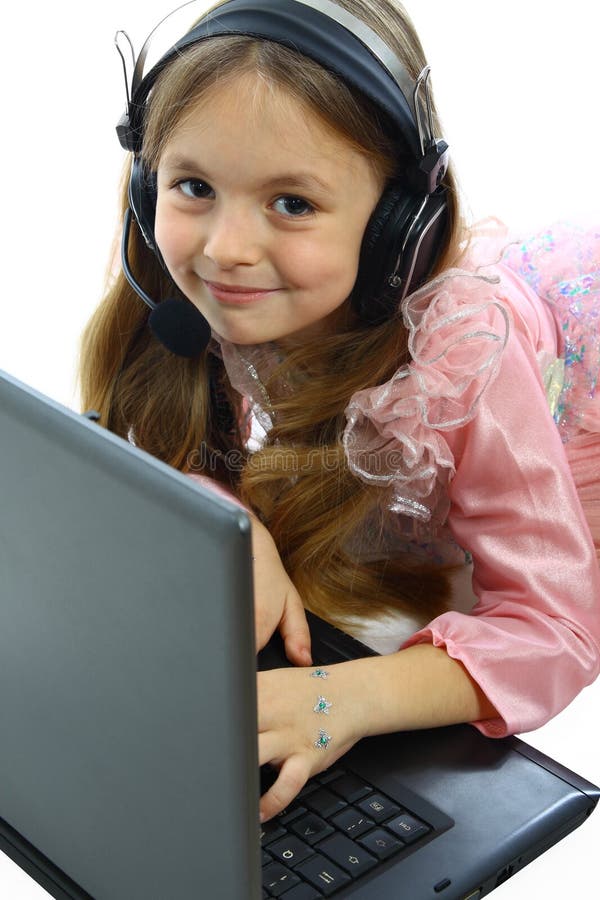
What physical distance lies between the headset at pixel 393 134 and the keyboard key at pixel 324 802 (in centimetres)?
46

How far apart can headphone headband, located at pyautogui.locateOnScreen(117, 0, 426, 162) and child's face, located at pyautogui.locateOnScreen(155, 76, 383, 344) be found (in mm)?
44

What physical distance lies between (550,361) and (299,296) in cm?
36

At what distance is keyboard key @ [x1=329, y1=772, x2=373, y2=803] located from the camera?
0.98m

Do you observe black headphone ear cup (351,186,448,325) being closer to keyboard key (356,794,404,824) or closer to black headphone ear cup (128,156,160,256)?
black headphone ear cup (128,156,160,256)

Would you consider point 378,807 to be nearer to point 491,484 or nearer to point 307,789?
point 307,789

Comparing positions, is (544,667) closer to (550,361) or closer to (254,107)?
(550,361)

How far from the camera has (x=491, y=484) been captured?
1.21 m

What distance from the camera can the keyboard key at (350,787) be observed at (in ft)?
3.22

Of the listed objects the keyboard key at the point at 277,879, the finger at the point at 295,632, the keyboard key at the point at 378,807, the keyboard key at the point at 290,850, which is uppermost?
the finger at the point at 295,632

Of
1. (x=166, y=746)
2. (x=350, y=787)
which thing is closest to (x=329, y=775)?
(x=350, y=787)

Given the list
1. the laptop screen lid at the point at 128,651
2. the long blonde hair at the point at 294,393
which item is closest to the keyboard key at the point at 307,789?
the laptop screen lid at the point at 128,651

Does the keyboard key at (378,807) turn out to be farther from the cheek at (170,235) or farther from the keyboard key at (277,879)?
the cheek at (170,235)

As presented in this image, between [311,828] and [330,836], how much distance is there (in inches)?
0.6

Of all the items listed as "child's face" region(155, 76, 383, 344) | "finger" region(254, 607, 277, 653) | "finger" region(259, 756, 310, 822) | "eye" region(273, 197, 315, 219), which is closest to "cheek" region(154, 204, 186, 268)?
"child's face" region(155, 76, 383, 344)
